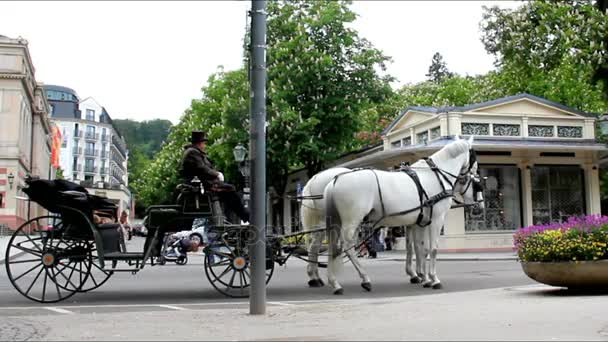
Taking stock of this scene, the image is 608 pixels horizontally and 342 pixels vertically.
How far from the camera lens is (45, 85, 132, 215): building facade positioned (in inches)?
4975

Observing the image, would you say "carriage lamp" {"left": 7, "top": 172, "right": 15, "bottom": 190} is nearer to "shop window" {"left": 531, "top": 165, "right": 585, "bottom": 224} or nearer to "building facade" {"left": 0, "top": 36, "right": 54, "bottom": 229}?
"building facade" {"left": 0, "top": 36, "right": 54, "bottom": 229}

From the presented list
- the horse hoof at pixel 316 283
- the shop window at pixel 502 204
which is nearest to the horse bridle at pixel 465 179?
the horse hoof at pixel 316 283

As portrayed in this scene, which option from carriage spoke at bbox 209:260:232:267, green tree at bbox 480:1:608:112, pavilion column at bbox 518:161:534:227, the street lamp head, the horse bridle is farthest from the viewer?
pavilion column at bbox 518:161:534:227

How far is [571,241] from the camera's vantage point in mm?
10203

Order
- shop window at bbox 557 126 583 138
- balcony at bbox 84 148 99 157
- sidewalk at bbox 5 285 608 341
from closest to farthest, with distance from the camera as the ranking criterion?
sidewalk at bbox 5 285 608 341
shop window at bbox 557 126 583 138
balcony at bbox 84 148 99 157

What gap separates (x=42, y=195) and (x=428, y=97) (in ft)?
142

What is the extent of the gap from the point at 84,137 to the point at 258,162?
12685 centimetres

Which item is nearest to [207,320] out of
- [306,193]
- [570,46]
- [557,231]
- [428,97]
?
[306,193]

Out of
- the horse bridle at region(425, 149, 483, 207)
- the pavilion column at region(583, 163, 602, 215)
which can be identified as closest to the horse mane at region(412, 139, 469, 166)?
the horse bridle at region(425, 149, 483, 207)

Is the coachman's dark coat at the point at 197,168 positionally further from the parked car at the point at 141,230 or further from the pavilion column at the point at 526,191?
the pavilion column at the point at 526,191

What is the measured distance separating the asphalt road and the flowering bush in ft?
6.88

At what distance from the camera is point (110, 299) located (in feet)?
36.9

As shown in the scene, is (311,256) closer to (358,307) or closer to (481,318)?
(358,307)

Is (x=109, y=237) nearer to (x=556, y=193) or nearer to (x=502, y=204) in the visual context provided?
(x=502, y=204)
